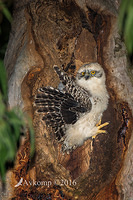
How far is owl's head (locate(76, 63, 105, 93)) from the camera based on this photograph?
3.49 metres

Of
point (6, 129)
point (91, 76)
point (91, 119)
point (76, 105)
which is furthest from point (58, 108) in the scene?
point (6, 129)

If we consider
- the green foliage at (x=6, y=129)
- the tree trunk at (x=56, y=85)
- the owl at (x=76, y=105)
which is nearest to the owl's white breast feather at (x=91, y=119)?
the owl at (x=76, y=105)

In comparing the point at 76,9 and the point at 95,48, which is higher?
the point at 76,9

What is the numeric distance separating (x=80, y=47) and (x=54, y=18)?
0.56 meters

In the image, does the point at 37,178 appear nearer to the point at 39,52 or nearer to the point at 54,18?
the point at 39,52

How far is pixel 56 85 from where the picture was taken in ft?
11.8

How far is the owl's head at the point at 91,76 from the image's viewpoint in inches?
137

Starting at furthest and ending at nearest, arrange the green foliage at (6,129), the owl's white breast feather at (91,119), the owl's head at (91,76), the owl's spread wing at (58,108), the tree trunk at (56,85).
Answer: the owl's head at (91,76), the owl's white breast feather at (91,119), the tree trunk at (56,85), the owl's spread wing at (58,108), the green foliage at (6,129)

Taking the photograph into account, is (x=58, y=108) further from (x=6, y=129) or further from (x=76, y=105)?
(x=6, y=129)

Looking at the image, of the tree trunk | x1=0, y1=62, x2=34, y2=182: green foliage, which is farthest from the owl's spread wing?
x1=0, y1=62, x2=34, y2=182: green foliage

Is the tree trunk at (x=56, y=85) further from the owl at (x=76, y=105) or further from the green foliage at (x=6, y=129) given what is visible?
the green foliage at (x=6, y=129)

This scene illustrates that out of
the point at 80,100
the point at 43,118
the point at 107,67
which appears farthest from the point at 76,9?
the point at 43,118

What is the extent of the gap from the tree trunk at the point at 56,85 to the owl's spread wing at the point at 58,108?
0.46ft

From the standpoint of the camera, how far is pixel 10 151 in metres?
1.52
